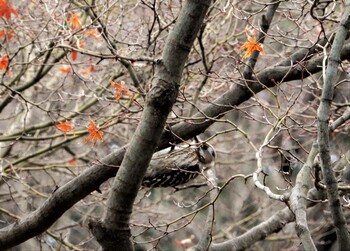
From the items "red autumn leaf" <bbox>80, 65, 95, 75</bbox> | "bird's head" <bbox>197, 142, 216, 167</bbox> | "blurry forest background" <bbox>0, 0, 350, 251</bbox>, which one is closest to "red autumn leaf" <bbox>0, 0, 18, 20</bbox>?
"blurry forest background" <bbox>0, 0, 350, 251</bbox>

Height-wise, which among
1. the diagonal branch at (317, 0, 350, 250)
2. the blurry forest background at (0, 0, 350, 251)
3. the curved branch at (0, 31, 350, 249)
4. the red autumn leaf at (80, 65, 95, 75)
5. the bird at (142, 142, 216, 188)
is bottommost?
the diagonal branch at (317, 0, 350, 250)

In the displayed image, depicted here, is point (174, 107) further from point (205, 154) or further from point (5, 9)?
point (205, 154)

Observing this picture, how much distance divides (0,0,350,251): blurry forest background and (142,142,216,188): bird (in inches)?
4.5

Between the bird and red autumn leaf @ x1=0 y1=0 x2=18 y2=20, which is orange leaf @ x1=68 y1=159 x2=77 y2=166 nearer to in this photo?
red autumn leaf @ x1=0 y1=0 x2=18 y2=20

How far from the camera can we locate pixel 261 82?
4590 mm

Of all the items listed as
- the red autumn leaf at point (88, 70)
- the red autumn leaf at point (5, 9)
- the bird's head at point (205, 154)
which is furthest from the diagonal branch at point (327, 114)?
the red autumn leaf at point (88, 70)

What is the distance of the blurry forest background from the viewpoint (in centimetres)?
441

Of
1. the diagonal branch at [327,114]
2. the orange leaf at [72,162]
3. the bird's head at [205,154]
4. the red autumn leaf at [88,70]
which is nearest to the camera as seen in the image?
the diagonal branch at [327,114]

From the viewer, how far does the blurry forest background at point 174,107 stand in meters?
4.41

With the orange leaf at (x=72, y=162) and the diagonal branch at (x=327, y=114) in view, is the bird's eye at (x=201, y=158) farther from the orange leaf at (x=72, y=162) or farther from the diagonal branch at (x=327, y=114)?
the orange leaf at (x=72, y=162)

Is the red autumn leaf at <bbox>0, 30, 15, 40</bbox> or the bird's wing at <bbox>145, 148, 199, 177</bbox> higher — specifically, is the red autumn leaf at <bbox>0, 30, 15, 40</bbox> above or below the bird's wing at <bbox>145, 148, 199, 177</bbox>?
above

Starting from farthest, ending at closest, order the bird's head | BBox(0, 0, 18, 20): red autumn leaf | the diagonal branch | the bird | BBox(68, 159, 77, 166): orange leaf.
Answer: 1. BBox(68, 159, 77, 166): orange leaf
2. BBox(0, 0, 18, 20): red autumn leaf
3. the bird's head
4. the bird
5. the diagonal branch

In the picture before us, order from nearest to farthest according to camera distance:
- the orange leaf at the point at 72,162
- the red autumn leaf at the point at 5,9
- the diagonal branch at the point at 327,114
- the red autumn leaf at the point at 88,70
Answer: the diagonal branch at the point at 327,114 → the red autumn leaf at the point at 5,9 → the red autumn leaf at the point at 88,70 → the orange leaf at the point at 72,162

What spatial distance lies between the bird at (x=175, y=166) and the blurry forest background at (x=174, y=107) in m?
0.11
